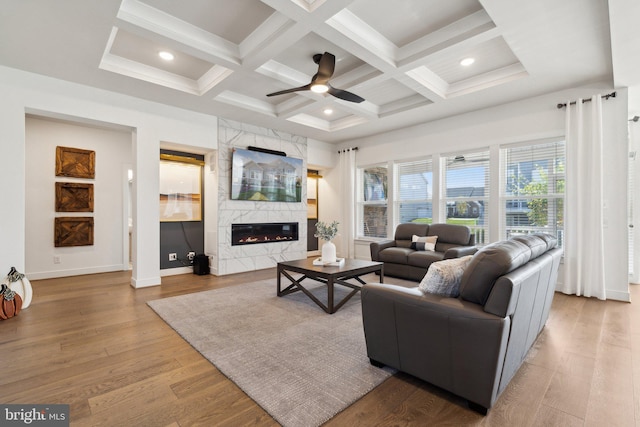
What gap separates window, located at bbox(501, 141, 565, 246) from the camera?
4.34 m

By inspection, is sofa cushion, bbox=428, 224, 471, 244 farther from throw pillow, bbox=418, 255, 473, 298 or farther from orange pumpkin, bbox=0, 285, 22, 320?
orange pumpkin, bbox=0, 285, 22, 320

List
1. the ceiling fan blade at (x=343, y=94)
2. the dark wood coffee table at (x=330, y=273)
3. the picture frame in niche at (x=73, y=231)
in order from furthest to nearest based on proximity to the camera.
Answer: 1. the picture frame in niche at (x=73, y=231)
2. the ceiling fan blade at (x=343, y=94)
3. the dark wood coffee table at (x=330, y=273)

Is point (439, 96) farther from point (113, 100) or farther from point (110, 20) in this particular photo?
point (113, 100)

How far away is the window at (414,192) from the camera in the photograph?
5.84 metres

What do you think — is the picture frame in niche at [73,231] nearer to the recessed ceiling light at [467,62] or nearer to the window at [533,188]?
the recessed ceiling light at [467,62]

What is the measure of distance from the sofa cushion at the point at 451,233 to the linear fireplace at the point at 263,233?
283 centimetres

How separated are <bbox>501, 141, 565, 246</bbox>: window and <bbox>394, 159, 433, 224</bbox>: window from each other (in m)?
1.32

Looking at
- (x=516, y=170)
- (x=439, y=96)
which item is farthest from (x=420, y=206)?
(x=439, y=96)

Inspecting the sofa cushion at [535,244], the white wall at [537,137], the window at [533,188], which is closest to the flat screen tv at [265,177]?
the white wall at [537,137]

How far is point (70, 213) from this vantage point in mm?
5199

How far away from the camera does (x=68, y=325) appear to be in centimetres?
296

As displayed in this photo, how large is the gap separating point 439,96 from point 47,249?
6.81 metres

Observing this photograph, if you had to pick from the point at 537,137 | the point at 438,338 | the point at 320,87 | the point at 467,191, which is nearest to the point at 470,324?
the point at 438,338

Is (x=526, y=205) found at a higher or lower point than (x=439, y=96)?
lower
